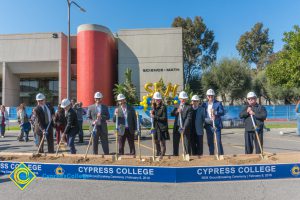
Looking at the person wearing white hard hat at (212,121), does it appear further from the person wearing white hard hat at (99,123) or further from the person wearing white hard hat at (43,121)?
the person wearing white hard hat at (43,121)

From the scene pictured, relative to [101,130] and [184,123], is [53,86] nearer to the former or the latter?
Result: [101,130]

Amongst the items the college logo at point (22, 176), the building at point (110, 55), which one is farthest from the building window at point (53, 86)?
the college logo at point (22, 176)

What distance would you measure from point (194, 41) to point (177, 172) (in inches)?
1527

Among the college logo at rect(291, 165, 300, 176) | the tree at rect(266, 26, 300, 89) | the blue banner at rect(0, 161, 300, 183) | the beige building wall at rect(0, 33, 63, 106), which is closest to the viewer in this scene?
the blue banner at rect(0, 161, 300, 183)

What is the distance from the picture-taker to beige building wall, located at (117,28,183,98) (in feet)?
90.7

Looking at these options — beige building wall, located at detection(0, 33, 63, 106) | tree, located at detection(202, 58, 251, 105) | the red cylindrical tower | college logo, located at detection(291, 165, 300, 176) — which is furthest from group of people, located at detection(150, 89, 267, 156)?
beige building wall, located at detection(0, 33, 63, 106)

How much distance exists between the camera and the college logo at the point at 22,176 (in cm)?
432

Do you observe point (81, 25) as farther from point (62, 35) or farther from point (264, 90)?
point (264, 90)

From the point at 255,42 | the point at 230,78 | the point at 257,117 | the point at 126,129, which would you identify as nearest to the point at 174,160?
the point at 126,129

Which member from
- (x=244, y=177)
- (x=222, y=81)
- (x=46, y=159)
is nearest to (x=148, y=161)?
(x=244, y=177)

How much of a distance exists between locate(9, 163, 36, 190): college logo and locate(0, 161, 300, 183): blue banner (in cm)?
39

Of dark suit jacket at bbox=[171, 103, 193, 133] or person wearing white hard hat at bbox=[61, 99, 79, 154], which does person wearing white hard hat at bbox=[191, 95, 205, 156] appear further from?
person wearing white hard hat at bbox=[61, 99, 79, 154]

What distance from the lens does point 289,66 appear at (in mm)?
13633

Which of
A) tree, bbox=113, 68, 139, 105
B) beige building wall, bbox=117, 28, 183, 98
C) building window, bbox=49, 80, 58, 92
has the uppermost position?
beige building wall, bbox=117, 28, 183, 98
